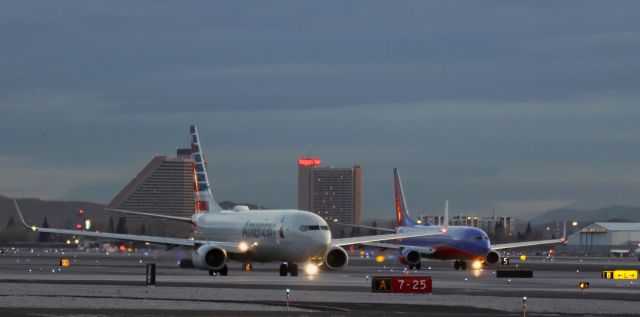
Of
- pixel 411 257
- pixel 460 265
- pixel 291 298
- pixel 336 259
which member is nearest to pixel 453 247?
pixel 460 265

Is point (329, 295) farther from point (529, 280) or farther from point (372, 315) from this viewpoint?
point (529, 280)

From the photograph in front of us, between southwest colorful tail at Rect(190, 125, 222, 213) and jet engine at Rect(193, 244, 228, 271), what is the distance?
18694mm

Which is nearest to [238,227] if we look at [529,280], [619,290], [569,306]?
[529,280]

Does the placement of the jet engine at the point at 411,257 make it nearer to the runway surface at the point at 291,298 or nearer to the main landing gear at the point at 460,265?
the main landing gear at the point at 460,265

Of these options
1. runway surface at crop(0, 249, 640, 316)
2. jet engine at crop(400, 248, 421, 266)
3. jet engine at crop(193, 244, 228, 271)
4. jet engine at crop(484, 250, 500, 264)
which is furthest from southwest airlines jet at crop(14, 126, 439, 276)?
jet engine at crop(484, 250, 500, 264)

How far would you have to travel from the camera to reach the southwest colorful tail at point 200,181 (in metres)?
104

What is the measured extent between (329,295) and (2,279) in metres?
20.1

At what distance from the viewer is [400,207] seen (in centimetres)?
12912

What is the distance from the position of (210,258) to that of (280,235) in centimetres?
461

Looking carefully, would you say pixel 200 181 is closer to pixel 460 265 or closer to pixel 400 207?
pixel 460 265

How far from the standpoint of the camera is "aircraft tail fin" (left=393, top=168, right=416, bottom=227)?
124819mm

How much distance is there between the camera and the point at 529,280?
7625cm

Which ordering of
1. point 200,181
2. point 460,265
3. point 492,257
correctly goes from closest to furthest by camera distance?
point 200,181 → point 460,265 → point 492,257

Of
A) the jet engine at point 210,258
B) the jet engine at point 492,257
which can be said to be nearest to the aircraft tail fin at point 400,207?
the jet engine at point 492,257
